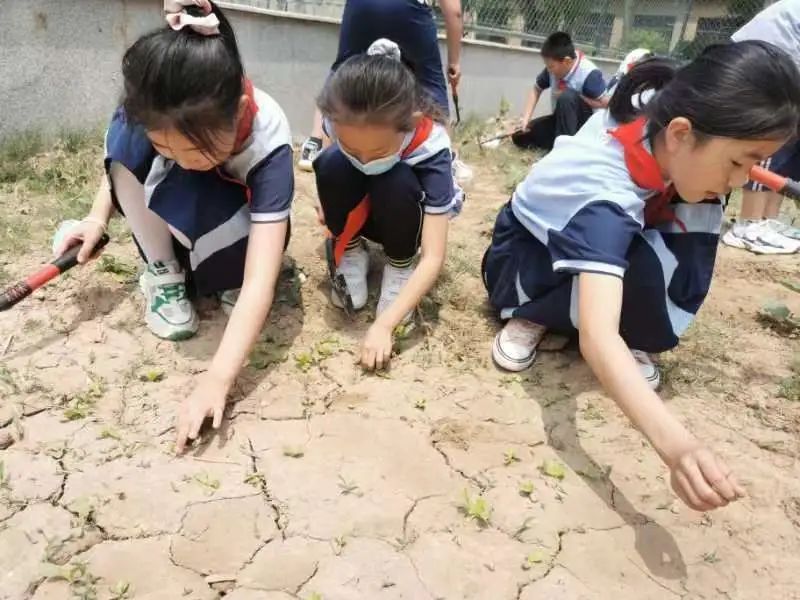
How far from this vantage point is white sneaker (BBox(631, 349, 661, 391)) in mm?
1828

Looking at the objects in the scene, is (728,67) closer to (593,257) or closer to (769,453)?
(593,257)

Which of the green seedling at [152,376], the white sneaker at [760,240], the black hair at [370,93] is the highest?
the black hair at [370,93]

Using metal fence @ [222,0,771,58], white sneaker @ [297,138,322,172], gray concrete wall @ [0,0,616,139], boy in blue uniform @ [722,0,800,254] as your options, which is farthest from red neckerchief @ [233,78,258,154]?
metal fence @ [222,0,771,58]

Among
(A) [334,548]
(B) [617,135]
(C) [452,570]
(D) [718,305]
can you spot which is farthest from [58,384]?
(D) [718,305]

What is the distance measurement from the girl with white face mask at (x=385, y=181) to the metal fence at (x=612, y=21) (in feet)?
8.51

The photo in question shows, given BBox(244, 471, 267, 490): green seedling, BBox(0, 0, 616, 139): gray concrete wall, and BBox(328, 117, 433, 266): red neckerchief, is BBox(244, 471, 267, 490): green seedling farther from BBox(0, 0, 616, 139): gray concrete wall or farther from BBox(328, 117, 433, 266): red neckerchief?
BBox(0, 0, 616, 139): gray concrete wall

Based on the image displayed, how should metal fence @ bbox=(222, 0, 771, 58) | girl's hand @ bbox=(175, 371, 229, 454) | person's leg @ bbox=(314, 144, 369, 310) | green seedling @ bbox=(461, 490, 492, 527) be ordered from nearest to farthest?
green seedling @ bbox=(461, 490, 492, 527) < girl's hand @ bbox=(175, 371, 229, 454) < person's leg @ bbox=(314, 144, 369, 310) < metal fence @ bbox=(222, 0, 771, 58)

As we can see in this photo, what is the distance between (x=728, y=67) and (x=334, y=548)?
1193mm

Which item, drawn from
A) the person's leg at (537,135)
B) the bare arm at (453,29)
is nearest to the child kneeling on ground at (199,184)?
the bare arm at (453,29)

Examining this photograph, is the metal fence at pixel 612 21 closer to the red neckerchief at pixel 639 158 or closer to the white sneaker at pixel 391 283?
the white sneaker at pixel 391 283

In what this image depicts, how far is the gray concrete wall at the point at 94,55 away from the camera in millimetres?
2970

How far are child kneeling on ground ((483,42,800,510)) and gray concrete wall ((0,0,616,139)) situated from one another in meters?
2.21

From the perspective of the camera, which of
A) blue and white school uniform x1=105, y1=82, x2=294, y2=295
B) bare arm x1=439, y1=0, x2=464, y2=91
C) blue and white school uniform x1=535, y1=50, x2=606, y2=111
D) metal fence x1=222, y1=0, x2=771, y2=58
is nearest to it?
blue and white school uniform x1=105, y1=82, x2=294, y2=295

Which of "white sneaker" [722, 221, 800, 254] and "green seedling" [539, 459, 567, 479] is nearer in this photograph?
"green seedling" [539, 459, 567, 479]
